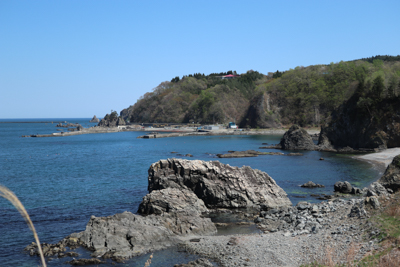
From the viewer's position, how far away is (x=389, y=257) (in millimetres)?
15711

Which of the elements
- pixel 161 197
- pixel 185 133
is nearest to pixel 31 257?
pixel 161 197

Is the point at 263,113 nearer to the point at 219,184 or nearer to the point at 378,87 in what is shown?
the point at 378,87

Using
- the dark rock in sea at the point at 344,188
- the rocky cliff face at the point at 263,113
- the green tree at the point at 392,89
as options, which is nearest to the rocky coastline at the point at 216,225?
the dark rock in sea at the point at 344,188

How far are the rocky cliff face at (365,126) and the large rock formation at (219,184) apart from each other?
46795 millimetres

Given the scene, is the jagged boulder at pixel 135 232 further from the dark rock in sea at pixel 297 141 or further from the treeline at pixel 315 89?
the treeline at pixel 315 89

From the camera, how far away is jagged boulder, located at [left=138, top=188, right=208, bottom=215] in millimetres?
28844

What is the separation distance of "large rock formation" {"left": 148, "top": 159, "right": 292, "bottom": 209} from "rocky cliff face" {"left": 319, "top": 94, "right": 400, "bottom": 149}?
4679 centimetres

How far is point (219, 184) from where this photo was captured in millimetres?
32844

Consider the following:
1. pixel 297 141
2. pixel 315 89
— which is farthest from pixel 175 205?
pixel 315 89

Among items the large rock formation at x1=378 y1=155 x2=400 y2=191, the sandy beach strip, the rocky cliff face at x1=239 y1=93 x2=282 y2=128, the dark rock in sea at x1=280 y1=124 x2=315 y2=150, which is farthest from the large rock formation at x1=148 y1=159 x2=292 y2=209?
the rocky cliff face at x1=239 y1=93 x2=282 y2=128

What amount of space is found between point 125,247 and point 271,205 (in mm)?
15405

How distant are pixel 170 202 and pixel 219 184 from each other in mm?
5886

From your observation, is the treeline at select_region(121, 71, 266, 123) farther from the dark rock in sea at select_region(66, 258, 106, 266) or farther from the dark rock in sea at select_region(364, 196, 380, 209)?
the dark rock in sea at select_region(66, 258, 106, 266)

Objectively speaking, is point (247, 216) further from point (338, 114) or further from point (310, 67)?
point (310, 67)
